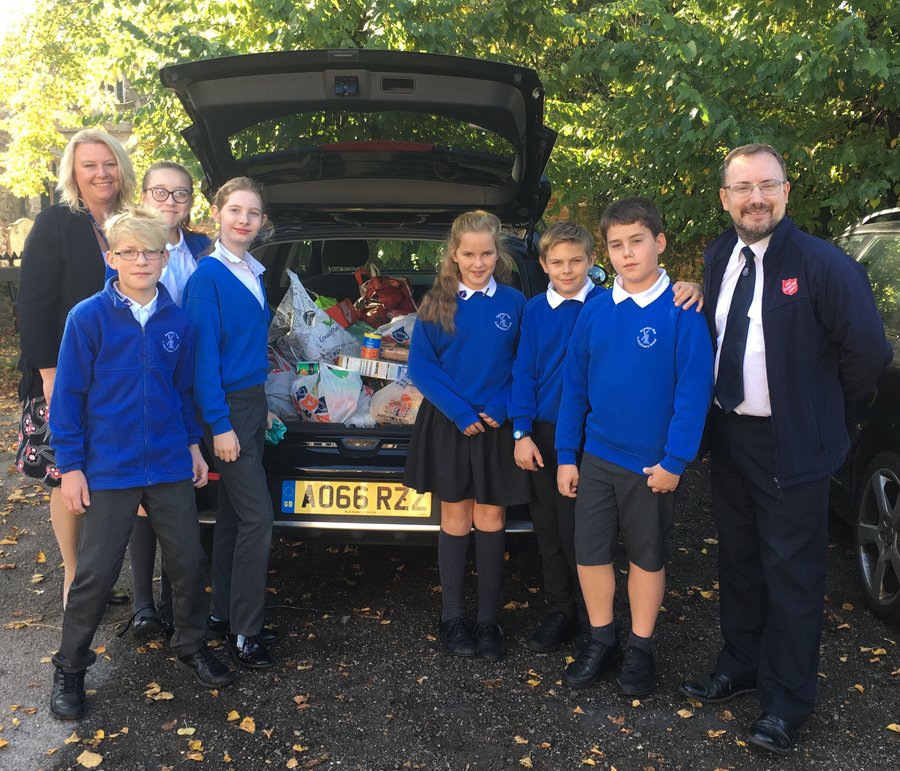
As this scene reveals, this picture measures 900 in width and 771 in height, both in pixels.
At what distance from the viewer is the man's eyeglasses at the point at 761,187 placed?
8.30ft

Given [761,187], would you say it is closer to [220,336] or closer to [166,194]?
[220,336]

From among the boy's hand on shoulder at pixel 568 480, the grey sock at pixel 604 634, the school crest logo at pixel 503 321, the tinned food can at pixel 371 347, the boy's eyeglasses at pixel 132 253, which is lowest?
the grey sock at pixel 604 634

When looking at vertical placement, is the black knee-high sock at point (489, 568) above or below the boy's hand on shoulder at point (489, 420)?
below


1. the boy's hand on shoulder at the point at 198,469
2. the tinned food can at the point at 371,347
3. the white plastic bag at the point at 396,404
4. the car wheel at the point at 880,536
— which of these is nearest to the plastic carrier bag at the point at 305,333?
the tinned food can at the point at 371,347

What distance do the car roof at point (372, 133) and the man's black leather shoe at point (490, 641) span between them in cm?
189

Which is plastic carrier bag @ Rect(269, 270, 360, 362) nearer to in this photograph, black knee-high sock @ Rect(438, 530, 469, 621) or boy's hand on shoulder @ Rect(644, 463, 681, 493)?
black knee-high sock @ Rect(438, 530, 469, 621)

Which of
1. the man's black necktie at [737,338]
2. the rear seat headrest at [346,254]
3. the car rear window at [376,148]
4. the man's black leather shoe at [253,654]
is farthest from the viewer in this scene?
the rear seat headrest at [346,254]

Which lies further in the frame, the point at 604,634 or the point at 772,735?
the point at 604,634

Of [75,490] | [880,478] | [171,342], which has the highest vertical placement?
[171,342]

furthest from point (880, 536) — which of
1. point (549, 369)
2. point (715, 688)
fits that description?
point (549, 369)

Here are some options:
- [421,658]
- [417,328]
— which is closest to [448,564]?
[421,658]

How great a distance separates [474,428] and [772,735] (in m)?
1.37

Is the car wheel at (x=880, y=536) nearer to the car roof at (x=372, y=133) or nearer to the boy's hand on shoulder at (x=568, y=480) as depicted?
the boy's hand on shoulder at (x=568, y=480)

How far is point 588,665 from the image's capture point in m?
2.99
